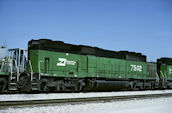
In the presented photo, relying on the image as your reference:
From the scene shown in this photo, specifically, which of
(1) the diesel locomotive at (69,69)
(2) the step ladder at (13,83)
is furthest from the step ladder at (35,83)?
(2) the step ladder at (13,83)

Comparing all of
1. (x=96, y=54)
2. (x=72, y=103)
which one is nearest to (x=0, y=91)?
(x=72, y=103)

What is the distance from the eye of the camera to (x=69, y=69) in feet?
55.2

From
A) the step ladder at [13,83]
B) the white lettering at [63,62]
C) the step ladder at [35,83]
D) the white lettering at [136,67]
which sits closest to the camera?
the step ladder at [13,83]

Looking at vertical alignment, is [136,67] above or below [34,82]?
above

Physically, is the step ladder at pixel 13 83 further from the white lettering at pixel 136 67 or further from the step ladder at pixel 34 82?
the white lettering at pixel 136 67

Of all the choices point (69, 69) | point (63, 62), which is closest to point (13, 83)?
point (63, 62)

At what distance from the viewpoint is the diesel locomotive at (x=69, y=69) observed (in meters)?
13.9

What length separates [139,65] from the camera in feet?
76.2

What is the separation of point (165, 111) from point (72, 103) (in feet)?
12.9

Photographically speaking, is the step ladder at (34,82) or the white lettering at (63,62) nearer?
the step ladder at (34,82)

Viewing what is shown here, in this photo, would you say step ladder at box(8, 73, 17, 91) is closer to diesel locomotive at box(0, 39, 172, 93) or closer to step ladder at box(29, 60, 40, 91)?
diesel locomotive at box(0, 39, 172, 93)

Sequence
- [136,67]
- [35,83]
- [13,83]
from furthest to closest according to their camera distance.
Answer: [136,67] → [35,83] → [13,83]

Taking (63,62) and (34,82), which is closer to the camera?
(34,82)

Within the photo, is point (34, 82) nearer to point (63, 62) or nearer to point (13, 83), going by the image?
point (13, 83)
